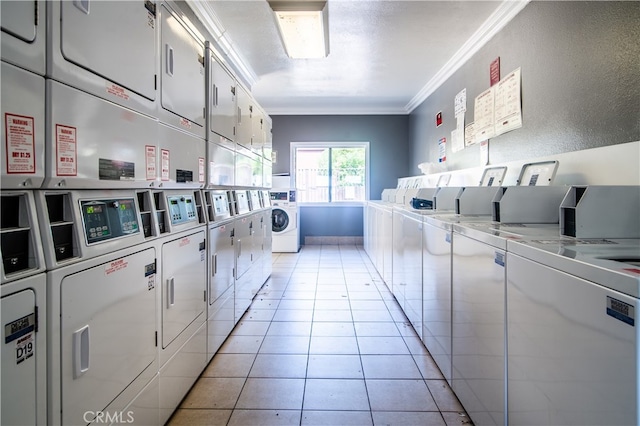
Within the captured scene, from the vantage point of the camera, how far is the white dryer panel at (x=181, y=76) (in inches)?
61.7

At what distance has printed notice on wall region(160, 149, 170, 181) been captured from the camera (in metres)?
1.55

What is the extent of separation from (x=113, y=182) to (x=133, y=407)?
2.75 ft

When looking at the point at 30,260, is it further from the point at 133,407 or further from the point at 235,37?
the point at 235,37

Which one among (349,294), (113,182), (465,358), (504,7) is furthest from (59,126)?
(504,7)

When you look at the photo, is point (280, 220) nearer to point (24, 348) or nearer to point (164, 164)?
point (164, 164)

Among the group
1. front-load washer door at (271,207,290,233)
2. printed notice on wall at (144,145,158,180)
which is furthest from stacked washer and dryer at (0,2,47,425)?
front-load washer door at (271,207,290,233)

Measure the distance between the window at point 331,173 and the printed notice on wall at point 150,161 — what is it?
5489 mm

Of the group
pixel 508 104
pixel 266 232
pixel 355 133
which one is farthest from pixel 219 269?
pixel 355 133

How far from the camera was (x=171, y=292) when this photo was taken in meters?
1.59

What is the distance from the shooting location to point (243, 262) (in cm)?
299

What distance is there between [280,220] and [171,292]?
4.59 m

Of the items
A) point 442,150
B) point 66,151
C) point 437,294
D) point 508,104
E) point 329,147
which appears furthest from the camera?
point 329,147

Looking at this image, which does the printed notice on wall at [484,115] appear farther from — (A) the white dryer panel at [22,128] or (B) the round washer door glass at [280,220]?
(B) the round washer door glass at [280,220]

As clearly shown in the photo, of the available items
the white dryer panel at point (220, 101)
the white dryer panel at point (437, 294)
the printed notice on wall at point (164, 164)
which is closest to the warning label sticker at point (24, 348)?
the printed notice on wall at point (164, 164)
